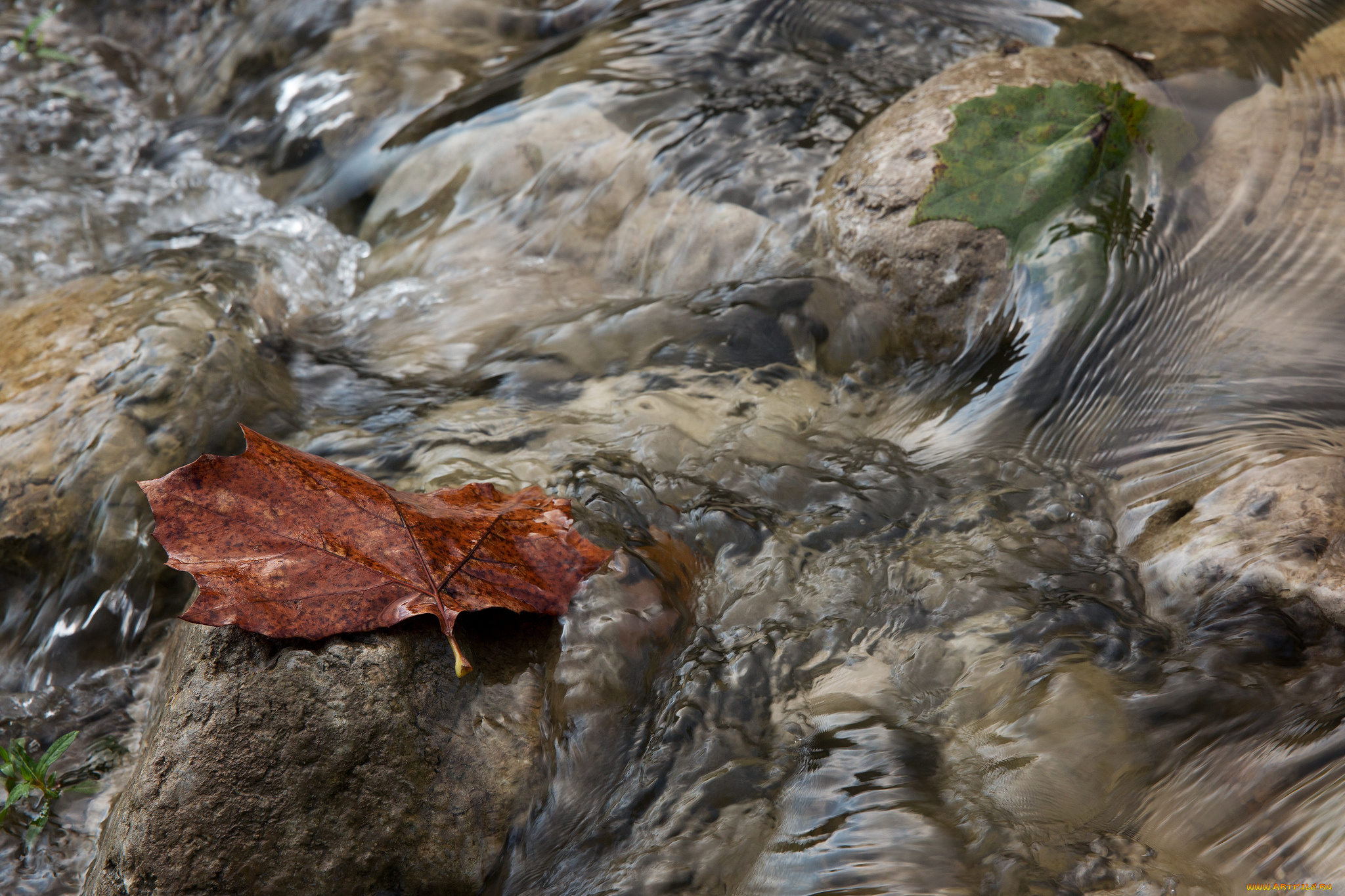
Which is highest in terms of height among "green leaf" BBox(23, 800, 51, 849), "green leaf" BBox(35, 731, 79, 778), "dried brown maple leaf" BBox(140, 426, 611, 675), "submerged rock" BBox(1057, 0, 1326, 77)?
"submerged rock" BBox(1057, 0, 1326, 77)

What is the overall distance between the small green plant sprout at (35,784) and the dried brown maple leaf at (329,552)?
0.85 metres

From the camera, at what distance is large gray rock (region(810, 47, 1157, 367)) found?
2766 millimetres

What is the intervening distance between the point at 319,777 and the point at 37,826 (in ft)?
3.08

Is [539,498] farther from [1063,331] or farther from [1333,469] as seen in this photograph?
[1333,469]

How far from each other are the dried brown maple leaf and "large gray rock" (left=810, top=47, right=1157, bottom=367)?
1401 millimetres

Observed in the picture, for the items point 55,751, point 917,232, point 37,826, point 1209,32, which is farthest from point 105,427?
point 1209,32

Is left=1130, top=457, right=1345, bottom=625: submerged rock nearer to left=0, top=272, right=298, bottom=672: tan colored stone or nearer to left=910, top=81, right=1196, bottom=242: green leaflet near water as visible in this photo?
left=910, top=81, right=1196, bottom=242: green leaflet near water

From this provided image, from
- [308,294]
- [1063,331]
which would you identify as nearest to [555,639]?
[1063,331]

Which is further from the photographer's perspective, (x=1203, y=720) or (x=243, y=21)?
(x=243, y=21)

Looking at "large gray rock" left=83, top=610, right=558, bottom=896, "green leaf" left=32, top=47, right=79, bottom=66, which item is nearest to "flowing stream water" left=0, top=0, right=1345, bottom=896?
"large gray rock" left=83, top=610, right=558, bottom=896

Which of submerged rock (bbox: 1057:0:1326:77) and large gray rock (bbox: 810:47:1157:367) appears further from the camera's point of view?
submerged rock (bbox: 1057:0:1326:77)

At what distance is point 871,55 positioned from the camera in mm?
3787

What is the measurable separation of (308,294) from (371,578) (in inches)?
84.5

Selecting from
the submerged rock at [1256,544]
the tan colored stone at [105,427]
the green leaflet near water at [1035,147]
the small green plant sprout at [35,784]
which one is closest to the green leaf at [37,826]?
the small green plant sprout at [35,784]
